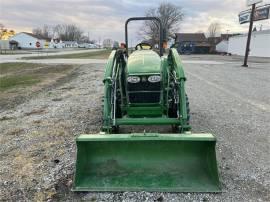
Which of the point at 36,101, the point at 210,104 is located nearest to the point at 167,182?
the point at 210,104

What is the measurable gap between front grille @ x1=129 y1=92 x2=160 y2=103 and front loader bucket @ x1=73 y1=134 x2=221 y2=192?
1.31 m

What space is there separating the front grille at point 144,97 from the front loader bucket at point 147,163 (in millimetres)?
1309

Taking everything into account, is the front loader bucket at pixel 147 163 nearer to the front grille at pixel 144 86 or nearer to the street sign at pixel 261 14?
the front grille at pixel 144 86

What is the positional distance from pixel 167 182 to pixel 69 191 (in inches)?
45.3

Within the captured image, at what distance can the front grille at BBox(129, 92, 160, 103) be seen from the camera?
5168mm

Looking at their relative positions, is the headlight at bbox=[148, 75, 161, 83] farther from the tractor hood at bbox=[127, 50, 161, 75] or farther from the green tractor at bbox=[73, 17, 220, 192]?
the green tractor at bbox=[73, 17, 220, 192]

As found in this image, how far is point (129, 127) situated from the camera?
6086mm

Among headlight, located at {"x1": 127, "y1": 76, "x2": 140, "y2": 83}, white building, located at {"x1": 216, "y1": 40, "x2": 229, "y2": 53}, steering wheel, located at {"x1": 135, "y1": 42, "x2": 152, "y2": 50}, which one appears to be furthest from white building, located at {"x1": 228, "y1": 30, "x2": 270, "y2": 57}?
headlight, located at {"x1": 127, "y1": 76, "x2": 140, "y2": 83}

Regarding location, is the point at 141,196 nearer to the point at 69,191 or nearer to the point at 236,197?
the point at 69,191

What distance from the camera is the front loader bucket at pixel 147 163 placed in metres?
3.79

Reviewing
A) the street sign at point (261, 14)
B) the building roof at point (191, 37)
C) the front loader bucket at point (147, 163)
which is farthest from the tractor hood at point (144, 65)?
the building roof at point (191, 37)

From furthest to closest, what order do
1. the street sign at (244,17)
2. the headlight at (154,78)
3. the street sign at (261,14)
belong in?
the street sign at (261,14), the street sign at (244,17), the headlight at (154,78)

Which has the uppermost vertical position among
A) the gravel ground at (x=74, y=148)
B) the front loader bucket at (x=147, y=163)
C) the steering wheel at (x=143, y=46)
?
the steering wheel at (x=143, y=46)

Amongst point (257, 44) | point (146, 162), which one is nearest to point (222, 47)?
point (257, 44)
